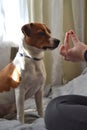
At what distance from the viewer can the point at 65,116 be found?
100 cm

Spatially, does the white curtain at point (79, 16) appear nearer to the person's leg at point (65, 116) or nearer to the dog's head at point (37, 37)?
the dog's head at point (37, 37)

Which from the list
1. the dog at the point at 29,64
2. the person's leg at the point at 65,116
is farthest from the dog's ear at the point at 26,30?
the person's leg at the point at 65,116

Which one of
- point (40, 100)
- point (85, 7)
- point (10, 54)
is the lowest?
point (40, 100)

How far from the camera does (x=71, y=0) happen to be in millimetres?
2771

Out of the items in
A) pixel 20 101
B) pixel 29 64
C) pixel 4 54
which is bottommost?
pixel 20 101

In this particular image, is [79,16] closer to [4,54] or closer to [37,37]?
[4,54]

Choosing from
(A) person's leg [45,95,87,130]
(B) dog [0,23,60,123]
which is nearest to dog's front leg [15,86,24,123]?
(B) dog [0,23,60,123]

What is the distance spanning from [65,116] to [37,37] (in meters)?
0.87

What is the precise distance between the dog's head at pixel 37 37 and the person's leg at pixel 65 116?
70cm

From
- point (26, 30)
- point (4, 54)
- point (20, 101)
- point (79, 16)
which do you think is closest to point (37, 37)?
point (26, 30)

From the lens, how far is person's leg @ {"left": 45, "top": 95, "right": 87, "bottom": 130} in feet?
3.17

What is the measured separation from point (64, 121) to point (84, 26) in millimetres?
2013

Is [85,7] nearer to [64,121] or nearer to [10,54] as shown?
[10,54]

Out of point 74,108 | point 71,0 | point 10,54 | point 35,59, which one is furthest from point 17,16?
point 74,108
